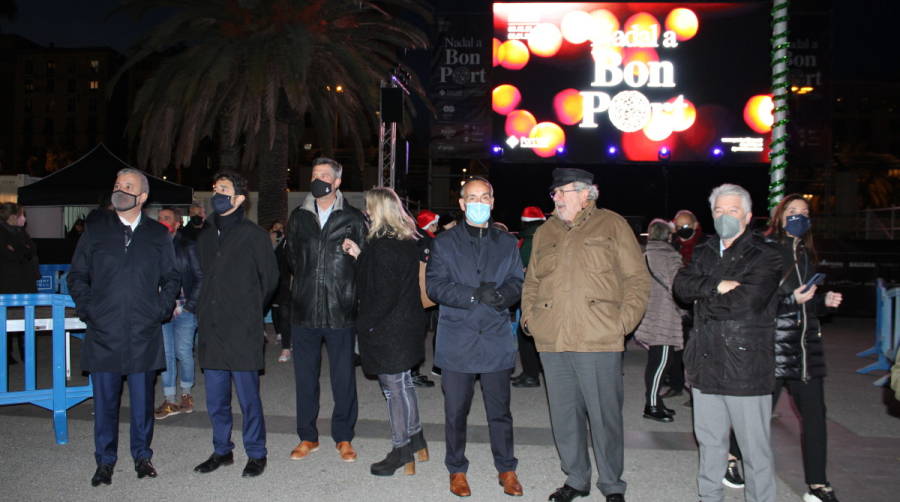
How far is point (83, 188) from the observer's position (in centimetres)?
1459

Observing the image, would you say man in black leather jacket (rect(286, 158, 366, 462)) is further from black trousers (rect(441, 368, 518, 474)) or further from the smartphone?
the smartphone

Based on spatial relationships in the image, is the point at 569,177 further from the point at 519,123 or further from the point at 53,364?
the point at 519,123

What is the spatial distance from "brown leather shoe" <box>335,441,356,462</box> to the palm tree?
9.70 meters

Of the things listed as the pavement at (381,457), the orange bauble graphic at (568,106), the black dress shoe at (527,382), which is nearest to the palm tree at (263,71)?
the orange bauble graphic at (568,106)

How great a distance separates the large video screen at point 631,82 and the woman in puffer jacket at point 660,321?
11.9 metres

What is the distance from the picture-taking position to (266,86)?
1420 cm

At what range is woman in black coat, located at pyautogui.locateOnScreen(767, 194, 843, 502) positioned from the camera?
166 inches

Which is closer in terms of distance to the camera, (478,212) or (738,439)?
(738,439)

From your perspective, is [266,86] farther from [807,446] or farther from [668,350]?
[807,446]

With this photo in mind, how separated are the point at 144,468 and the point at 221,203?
6.04ft

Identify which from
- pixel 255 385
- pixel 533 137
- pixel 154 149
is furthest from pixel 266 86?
pixel 255 385

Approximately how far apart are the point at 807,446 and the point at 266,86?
12200 mm

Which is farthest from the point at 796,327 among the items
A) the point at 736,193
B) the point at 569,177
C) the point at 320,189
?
the point at 320,189

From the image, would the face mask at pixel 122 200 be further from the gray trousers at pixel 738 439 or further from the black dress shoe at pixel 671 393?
the black dress shoe at pixel 671 393
